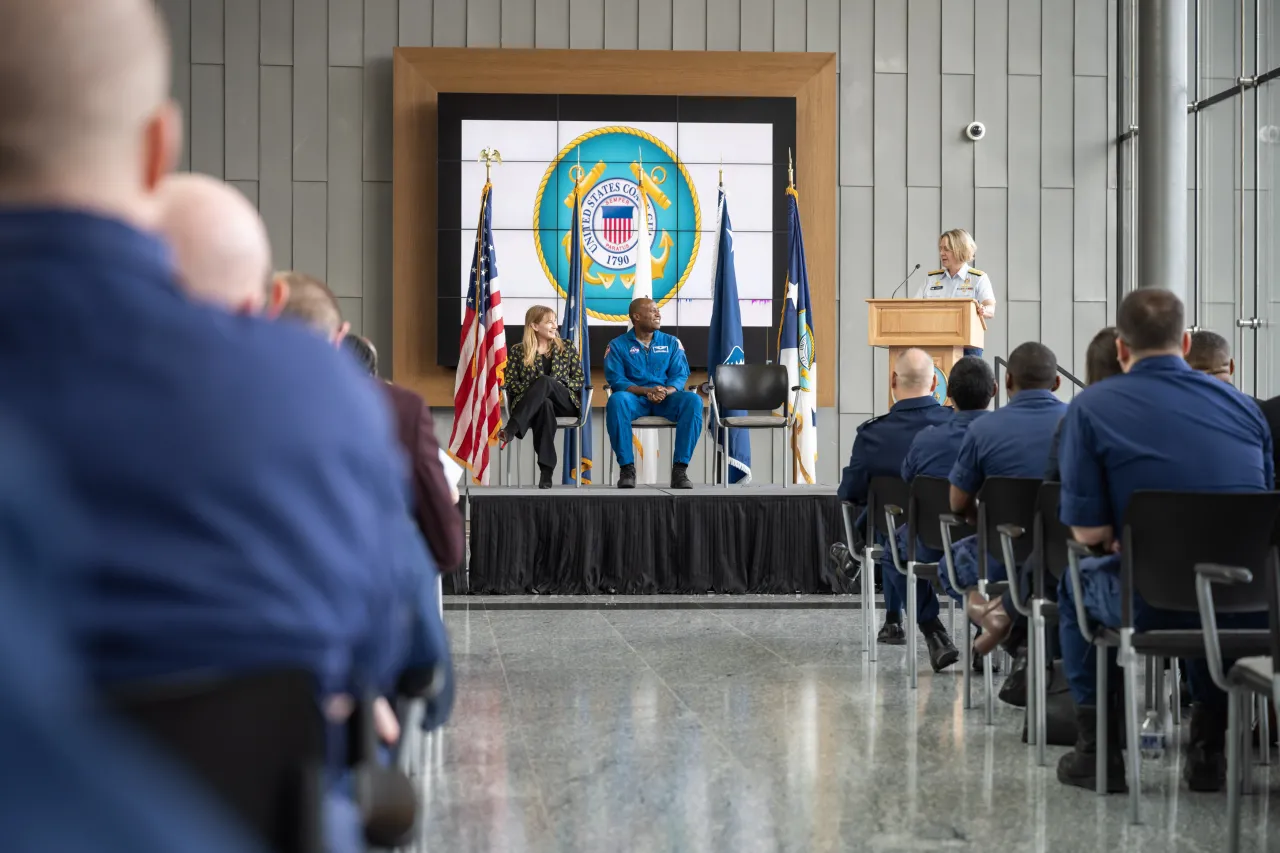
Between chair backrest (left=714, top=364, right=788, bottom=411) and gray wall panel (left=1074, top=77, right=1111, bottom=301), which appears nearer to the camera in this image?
chair backrest (left=714, top=364, right=788, bottom=411)

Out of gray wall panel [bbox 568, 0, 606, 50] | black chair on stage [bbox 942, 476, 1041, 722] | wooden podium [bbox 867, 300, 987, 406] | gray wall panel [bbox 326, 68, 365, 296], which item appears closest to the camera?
black chair on stage [bbox 942, 476, 1041, 722]

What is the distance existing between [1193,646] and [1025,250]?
948 cm

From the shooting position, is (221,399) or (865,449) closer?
(221,399)

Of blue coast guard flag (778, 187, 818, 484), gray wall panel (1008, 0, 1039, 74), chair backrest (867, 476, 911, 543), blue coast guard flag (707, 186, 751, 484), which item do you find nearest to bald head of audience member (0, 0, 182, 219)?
chair backrest (867, 476, 911, 543)

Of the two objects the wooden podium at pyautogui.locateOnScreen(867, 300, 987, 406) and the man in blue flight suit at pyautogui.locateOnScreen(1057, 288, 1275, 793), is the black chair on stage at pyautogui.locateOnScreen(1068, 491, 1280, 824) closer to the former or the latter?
the man in blue flight suit at pyautogui.locateOnScreen(1057, 288, 1275, 793)

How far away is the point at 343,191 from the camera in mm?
11930

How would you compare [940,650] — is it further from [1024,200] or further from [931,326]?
[1024,200]

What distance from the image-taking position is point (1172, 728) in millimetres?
4535

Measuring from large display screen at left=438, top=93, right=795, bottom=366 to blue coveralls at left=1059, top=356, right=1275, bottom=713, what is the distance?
8.11m

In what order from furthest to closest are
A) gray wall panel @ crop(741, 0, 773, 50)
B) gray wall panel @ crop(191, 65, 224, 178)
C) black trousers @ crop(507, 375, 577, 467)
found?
1. gray wall panel @ crop(741, 0, 773, 50)
2. gray wall panel @ crop(191, 65, 224, 178)
3. black trousers @ crop(507, 375, 577, 467)

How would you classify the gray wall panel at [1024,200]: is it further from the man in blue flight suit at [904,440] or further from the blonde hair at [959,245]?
the man in blue flight suit at [904,440]

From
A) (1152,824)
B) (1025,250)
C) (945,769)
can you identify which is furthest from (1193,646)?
(1025,250)

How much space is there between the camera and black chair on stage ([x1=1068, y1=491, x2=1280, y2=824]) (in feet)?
10.5

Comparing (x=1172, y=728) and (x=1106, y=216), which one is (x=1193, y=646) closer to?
(x=1172, y=728)
